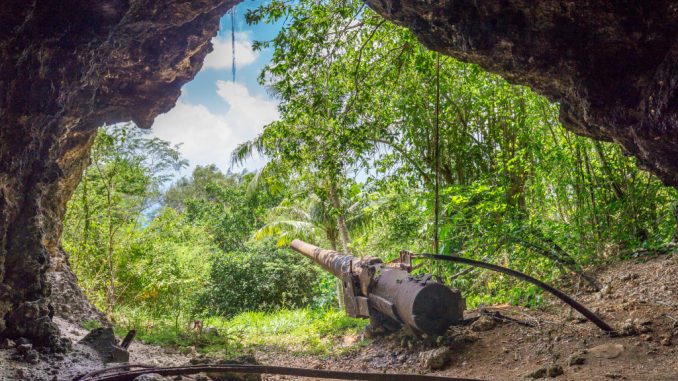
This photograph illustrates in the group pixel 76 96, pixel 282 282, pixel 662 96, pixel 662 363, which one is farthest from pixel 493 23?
pixel 282 282

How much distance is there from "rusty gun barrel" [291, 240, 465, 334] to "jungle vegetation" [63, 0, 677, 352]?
3.00 ft

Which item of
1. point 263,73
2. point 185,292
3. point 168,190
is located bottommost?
point 185,292

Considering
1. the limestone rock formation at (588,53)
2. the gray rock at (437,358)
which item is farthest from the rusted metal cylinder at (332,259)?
the limestone rock formation at (588,53)

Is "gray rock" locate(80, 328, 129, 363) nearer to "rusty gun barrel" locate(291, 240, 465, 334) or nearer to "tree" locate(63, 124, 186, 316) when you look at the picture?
"rusty gun barrel" locate(291, 240, 465, 334)

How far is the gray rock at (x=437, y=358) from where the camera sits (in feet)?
14.5

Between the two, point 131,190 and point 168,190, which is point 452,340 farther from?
point 168,190

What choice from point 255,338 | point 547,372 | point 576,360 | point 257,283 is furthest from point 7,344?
point 257,283

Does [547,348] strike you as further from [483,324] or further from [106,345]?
[106,345]

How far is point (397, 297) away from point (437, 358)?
946mm

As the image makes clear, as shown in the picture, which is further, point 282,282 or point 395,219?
point 282,282

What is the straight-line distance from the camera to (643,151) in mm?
3326

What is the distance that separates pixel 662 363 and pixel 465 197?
16.3 feet

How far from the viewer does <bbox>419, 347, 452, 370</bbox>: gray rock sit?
14.5ft

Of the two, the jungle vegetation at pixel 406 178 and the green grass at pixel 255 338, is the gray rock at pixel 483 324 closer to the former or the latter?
the jungle vegetation at pixel 406 178
